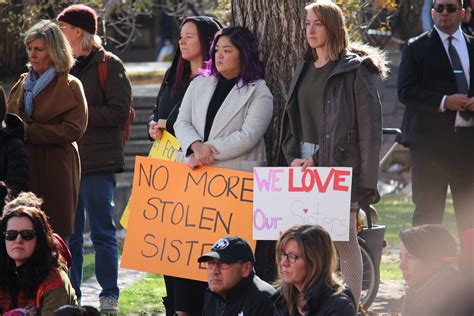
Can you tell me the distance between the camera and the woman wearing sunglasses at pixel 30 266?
22.7 feet

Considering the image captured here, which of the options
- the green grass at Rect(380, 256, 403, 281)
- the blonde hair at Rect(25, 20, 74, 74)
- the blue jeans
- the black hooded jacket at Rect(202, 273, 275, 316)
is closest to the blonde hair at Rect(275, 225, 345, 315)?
the black hooded jacket at Rect(202, 273, 275, 316)

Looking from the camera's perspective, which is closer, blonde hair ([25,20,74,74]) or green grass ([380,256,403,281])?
blonde hair ([25,20,74,74])

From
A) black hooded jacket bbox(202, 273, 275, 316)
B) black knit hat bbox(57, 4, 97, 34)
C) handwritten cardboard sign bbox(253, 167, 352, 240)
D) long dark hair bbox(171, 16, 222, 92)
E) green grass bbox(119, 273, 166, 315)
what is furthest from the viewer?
green grass bbox(119, 273, 166, 315)

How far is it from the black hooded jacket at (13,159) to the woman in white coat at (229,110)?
0.93 m

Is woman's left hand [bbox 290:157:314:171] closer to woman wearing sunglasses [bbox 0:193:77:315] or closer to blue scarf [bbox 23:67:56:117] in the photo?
woman wearing sunglasses [bbox 0:193:77:315]

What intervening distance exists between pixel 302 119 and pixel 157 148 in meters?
1.41

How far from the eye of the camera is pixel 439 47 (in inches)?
342

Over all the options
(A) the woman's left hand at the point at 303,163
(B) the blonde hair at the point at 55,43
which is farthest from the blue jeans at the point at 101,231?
(A) the woman's left hand at the point at 303,163

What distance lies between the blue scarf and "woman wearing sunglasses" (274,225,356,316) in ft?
8.31

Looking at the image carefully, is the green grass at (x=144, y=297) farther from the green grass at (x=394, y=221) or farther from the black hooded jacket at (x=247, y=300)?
the black hooded jacket at (x=247, y=300)

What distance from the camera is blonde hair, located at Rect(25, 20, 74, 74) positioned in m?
8.30

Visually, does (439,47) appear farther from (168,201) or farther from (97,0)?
(97,0)

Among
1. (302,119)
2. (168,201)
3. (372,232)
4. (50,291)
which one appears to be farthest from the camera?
(372,232)

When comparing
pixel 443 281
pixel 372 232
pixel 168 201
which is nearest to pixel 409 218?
pixel 372 232
